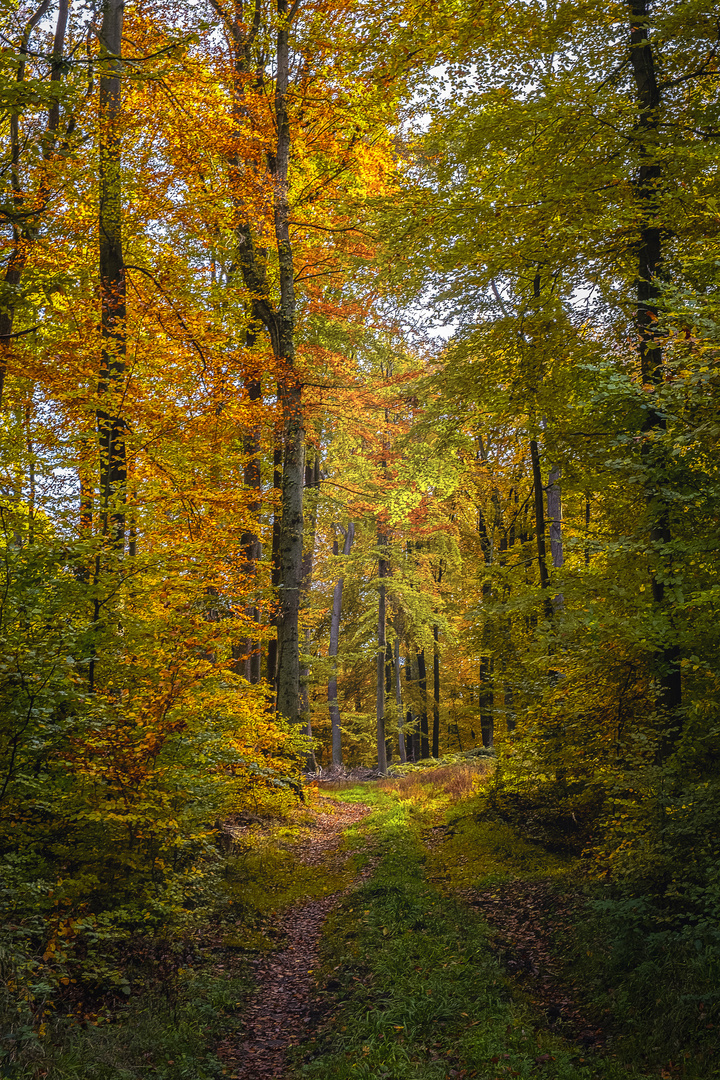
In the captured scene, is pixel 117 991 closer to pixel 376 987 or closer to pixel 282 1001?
pixel 282 1001

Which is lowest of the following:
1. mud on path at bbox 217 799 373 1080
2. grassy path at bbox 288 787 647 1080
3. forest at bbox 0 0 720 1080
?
mud on path at bbox 217 799 373 1080

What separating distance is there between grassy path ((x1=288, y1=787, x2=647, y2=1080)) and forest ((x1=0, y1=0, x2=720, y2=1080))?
41mm

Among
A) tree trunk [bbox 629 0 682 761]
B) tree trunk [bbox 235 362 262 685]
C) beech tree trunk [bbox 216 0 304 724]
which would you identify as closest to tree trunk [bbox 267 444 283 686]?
tree trunk [bbox 235 362 262 685]

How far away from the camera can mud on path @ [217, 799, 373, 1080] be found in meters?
5.05

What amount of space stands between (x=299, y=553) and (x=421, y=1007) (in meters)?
8.26

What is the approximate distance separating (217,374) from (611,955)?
9.90 m

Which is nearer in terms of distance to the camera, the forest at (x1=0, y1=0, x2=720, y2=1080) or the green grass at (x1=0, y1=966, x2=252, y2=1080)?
the green grass at (x1=0, y1=966, x2=252, y2=1080)

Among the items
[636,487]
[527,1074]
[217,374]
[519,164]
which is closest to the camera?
[527,1074]

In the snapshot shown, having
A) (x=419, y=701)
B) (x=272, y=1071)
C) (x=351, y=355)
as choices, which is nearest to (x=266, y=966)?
(x=272, y=1071)

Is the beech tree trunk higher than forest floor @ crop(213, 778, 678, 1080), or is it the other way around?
the beech tree trunk

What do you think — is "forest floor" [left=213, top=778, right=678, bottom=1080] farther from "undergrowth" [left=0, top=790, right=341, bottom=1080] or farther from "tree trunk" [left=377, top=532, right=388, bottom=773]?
"tree trunk" [left=377, top=532, right=388, bottom=773]

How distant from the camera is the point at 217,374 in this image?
37.3 feet

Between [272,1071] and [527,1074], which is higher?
[527,1074]

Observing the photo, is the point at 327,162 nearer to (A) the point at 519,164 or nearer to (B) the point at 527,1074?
(A) the point at 519,164
